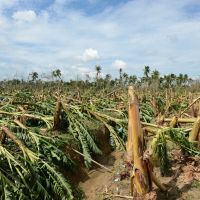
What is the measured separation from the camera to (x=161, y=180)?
20.2 ft

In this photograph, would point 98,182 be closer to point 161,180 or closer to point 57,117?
point 161,180

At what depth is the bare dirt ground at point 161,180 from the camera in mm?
5516

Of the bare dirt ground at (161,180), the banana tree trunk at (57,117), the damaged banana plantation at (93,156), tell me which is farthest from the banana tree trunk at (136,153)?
the banana tree trunk at (57,117)

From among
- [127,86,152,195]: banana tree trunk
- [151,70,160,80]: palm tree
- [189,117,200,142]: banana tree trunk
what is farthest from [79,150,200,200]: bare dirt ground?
[151,70,160,80]: palm tree

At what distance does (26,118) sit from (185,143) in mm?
3553

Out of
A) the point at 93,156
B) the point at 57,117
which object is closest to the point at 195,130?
the point at 93,156

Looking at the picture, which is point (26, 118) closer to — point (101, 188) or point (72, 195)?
point (101, 188)

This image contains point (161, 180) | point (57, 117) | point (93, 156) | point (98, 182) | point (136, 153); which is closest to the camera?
point (136, 153)

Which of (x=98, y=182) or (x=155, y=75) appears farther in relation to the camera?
(x=155, y=75)

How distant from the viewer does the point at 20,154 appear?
575 centimetres

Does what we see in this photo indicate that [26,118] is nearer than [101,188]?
No

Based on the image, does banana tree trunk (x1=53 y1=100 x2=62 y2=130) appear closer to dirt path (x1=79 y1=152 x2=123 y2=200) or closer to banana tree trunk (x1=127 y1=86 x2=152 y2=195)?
dirt path (x1=79 y1=152 x2=123 y2=200)

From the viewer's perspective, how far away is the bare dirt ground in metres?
5.52

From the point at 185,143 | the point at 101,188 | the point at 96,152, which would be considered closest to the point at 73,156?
the point at 96,152
